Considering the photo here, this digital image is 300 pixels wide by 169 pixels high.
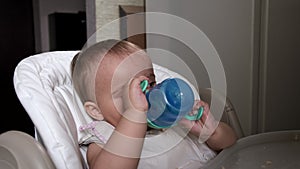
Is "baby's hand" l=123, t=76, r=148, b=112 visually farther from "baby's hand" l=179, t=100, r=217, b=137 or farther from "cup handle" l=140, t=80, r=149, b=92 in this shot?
"baby's hand" l=179, t=100, r=217, b=137

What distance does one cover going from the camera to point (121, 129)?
0.53m

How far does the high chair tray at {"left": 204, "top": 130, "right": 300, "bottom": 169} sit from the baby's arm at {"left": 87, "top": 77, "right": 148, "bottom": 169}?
14cm

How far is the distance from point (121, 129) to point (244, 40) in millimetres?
942

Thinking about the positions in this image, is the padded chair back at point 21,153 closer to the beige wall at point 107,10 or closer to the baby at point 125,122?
the baby at point 125,122

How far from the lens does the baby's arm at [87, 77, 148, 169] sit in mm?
519

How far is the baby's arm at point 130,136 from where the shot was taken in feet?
1.70

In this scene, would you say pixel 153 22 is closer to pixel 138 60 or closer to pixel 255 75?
pixel 255 75

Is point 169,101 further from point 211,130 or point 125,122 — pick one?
point 211,130

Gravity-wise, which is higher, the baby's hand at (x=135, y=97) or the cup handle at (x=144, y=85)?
the cup handle at (x=144, y=85)

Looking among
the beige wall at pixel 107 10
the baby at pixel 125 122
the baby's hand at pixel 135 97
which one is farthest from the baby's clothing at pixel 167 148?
the beige wall at pixel 107 10

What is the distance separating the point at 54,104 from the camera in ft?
1.97

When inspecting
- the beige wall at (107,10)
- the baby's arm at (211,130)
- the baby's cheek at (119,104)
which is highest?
the beige wall at (107,10)

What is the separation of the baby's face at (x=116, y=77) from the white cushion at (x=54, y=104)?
7 centimetres

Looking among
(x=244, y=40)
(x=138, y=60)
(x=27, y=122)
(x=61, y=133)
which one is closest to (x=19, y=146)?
(x=61, y=133)
